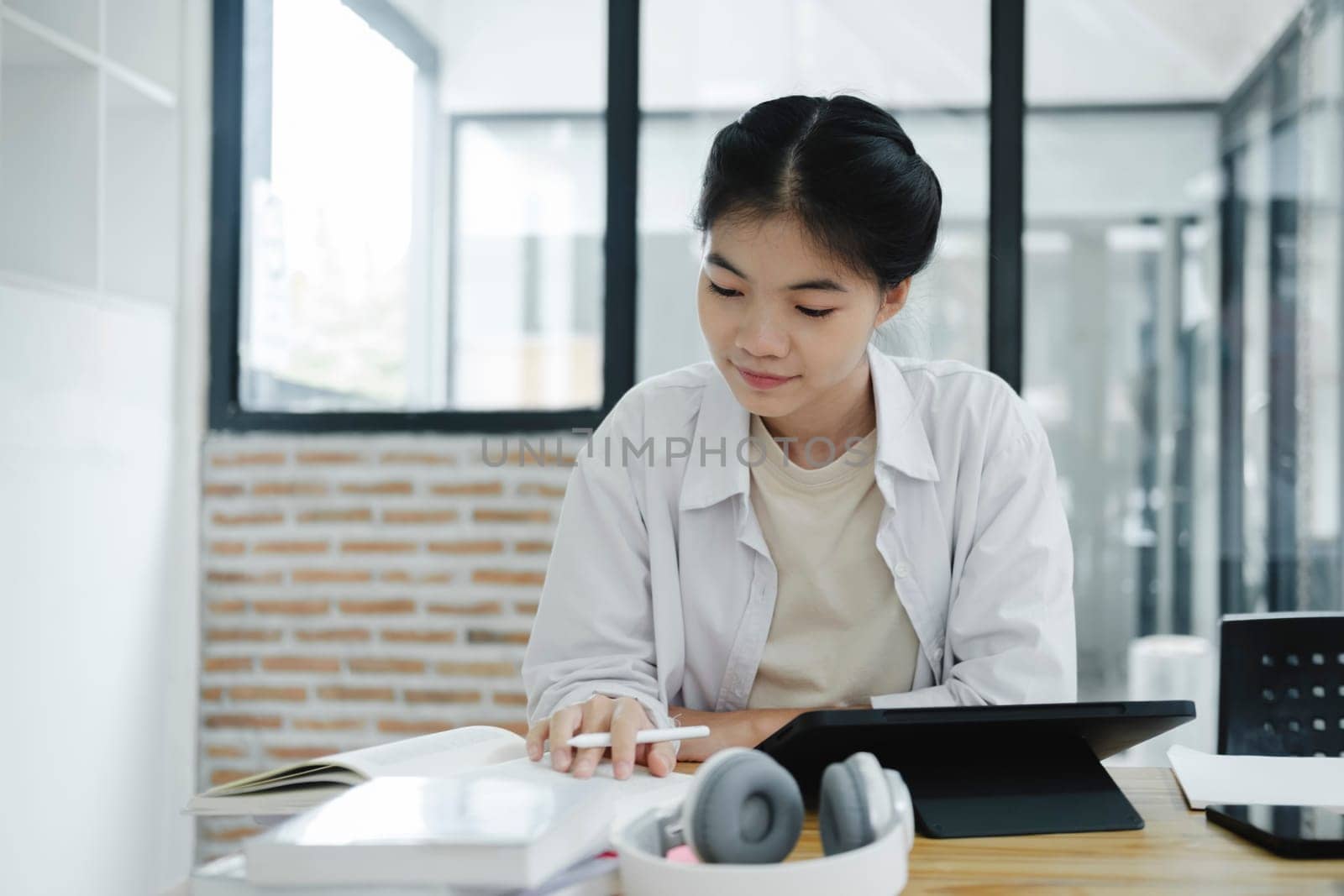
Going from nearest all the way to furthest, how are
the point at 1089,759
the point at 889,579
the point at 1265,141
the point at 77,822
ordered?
the point at 1089,759 → the point at 889,579 → the point at 77,822 → the point at 1265,141

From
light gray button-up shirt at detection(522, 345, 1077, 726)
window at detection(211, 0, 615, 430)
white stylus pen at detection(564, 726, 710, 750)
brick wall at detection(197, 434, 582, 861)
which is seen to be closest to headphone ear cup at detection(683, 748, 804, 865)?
white stylus pen at detection(564, 726, 710, 750)

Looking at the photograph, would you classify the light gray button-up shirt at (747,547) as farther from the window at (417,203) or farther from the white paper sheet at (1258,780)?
the window at (417,203)

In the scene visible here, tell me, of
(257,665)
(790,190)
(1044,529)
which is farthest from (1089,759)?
(257,665)

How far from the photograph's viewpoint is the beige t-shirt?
1.49 meters

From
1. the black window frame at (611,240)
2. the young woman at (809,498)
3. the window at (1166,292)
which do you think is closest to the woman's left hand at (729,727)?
the young woman at (809,498)

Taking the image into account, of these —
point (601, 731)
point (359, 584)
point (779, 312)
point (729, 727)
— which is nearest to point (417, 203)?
point (359, 584)

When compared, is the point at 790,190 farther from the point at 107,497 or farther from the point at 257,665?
the point at 257,665

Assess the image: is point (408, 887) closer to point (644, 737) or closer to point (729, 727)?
point (644, 737)

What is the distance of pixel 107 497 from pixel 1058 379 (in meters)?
2.41

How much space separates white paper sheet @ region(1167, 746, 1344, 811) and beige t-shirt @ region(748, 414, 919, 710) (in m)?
0.40

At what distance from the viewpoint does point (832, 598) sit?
58.7 inches

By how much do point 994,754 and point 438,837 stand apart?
54cm

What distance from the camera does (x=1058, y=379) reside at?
3217 mm

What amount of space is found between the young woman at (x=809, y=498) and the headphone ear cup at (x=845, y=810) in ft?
1.76
